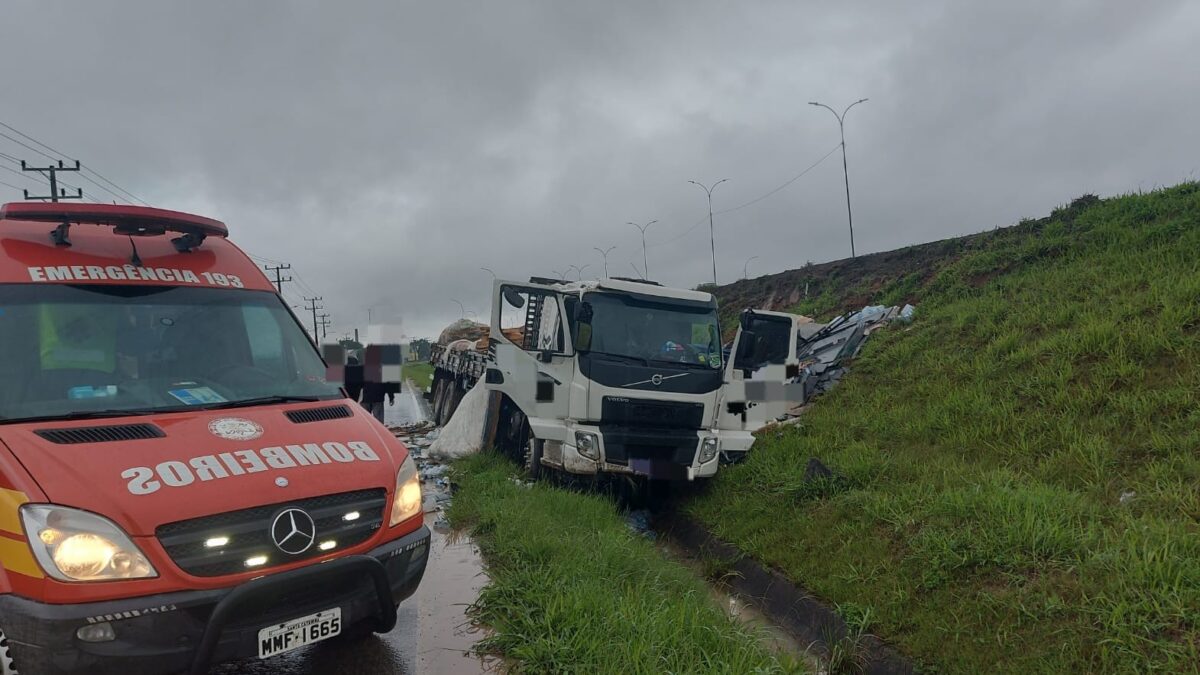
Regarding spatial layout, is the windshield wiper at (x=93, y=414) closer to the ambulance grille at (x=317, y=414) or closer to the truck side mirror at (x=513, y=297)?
the ambulance grille at (x=317, y=414)

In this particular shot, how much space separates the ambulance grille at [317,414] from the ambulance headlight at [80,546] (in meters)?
0.97

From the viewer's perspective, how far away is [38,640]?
7.95 ft

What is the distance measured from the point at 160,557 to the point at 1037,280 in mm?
11537

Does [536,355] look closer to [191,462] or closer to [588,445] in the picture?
[588,445]

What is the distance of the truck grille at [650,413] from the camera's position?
7309 millimetres

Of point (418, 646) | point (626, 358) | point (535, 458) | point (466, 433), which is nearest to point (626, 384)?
point (626, 358)

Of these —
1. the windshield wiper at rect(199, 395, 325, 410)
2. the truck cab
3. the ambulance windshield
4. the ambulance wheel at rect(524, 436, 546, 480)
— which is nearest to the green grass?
the ambulance wheel at rect(524, 436, 546, 480)

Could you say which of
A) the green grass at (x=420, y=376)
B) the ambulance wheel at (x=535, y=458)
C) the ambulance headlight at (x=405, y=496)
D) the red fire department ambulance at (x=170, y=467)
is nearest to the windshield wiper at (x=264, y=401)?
the red fire department ambulance at (x=170, y=467)

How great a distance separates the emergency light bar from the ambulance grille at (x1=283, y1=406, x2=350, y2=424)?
1.34 m

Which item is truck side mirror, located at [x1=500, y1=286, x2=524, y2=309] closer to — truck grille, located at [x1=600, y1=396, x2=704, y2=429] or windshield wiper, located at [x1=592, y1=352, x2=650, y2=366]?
windshield wiper, located at [x1=592, y1=352, x2=650, y2=366]

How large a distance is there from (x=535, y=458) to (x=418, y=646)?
3974mm

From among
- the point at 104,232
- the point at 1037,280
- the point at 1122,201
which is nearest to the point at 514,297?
the point at 104,232

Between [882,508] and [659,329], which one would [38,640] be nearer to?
[882,508]

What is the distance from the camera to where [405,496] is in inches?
135
